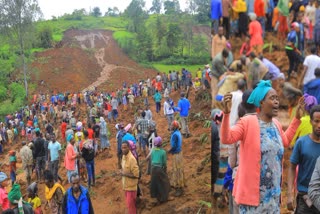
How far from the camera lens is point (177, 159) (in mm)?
7238

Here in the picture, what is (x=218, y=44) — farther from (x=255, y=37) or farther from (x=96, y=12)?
(x=96, y=12)

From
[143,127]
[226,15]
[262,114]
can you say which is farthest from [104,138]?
[262,114]

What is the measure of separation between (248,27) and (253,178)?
780 cm

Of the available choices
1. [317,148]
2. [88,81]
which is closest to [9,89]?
[88,81]

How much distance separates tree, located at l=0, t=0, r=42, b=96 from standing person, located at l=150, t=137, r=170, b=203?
88.2 ft

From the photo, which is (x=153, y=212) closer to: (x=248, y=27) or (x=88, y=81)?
(x=248, y=27)

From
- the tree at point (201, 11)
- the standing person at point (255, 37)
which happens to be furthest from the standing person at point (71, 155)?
the tree at point (201, 11)

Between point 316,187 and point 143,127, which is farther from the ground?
point 316,187

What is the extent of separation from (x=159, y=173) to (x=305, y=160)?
383 cm

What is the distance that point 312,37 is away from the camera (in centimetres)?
909

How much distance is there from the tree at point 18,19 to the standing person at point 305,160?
30.5 m

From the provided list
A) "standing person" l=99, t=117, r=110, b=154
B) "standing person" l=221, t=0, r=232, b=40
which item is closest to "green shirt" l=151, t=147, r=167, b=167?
"standing person" l=221, t=0, r=232, b=40

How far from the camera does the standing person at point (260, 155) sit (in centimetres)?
274

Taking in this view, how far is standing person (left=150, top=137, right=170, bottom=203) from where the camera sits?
671cm
